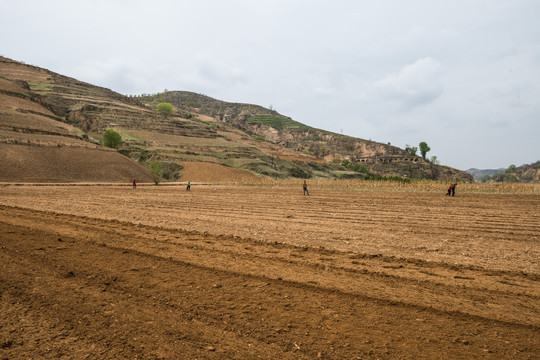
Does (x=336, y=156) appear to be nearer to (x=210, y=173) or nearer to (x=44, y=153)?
(x=210, y=173)

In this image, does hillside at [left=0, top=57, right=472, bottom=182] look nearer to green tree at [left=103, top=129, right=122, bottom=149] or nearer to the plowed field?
green tree at [left=103, top=129, right=122, bottom=149]

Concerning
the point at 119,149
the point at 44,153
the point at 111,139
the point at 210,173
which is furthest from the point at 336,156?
the point at 44,153

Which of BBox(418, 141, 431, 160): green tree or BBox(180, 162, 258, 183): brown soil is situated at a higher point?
BBox(418, 141, 431, 160): green tree

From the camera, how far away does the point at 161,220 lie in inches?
570

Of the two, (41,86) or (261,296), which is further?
(41,86)

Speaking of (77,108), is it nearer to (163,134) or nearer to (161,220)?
(163,134)

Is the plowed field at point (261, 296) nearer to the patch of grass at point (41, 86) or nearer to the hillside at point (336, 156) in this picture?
the hillside at point (336, 156)

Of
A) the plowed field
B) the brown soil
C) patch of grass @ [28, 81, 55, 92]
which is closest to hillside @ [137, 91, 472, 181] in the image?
the brown soil

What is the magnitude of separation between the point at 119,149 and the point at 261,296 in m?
82.3

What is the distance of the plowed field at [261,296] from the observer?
4086 millimetres

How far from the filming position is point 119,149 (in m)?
78.3

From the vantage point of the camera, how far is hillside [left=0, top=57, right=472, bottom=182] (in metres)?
53.8

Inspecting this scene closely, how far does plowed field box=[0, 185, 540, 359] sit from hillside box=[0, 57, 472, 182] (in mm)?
49475

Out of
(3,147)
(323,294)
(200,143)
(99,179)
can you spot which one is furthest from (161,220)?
(200,143)
